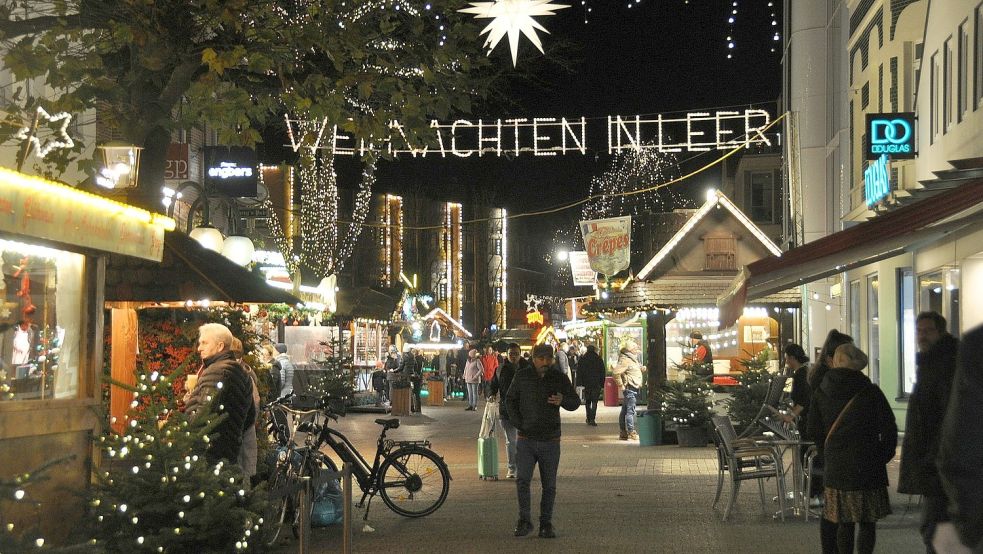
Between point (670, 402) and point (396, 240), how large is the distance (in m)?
47.7

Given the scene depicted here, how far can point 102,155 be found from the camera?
11227mm

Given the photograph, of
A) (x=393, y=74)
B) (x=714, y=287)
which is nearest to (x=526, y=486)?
(x=393, y=74)

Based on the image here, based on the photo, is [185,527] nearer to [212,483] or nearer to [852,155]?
[212,483]

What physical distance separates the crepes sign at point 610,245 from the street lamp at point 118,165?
739 inches

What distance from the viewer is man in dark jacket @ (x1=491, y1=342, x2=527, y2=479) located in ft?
53.4

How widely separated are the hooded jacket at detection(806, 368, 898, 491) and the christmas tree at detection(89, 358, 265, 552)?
3.91 metres

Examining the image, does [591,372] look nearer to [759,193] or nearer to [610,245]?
[610,245]

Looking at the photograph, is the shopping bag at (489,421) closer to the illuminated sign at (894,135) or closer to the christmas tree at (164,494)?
the illuminated sign at (894,135)

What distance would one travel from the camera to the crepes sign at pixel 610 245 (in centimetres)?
2898

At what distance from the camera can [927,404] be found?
7090 millimetres

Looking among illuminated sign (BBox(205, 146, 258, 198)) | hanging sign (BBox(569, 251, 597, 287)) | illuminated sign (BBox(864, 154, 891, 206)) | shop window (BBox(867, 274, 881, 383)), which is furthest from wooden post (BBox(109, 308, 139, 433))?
hanging sign (BBox(569, 251, 597, 287))

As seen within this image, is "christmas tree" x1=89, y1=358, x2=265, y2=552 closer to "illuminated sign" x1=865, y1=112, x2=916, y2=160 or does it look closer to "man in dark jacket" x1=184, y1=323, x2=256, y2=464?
"man in dark jacket" x1=184, y1=323, x2=256, y2=464

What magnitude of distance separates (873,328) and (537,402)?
50.8ft

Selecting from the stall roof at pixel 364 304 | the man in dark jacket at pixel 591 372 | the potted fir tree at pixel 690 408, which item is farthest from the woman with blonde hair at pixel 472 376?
the potted fir tree at pixel 690 408
